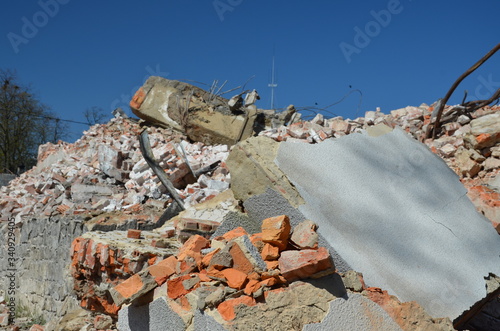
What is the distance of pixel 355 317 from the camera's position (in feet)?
8.52

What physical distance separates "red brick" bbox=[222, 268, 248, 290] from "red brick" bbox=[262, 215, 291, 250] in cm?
25

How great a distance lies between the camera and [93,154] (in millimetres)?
9719

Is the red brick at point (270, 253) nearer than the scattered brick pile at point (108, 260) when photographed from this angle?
Yes

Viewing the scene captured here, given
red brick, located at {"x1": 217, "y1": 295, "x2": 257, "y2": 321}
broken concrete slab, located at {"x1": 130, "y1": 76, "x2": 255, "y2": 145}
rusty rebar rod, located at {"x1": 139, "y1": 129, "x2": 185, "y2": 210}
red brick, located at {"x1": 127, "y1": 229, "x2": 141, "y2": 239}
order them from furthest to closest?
broken concrete slab, located at {"x1": 130, "y1": 76, "x2": 255, "y2": 145}, rusty rebar rod, located at {"x1": 139, "y1": 129, "x2": 185, "y2": 210}, red brick, located at {"x1": 127, "y1": 229, "x2": 141, "y2": 239}, red brick, located at {"x1": 217, "y1": 295, "x2": 257, "y2": 321}

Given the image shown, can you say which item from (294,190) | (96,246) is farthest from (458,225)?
(96,246)

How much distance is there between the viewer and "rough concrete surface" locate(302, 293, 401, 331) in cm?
251

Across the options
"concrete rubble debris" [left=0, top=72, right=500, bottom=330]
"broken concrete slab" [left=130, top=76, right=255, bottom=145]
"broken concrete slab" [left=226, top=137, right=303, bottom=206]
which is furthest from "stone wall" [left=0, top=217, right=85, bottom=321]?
"broken concrete slab" [left=130, top=76, right=255, bottom=145]

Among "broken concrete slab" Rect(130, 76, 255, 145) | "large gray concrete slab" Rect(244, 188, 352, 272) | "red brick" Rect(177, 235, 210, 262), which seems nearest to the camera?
"red brick" Rect(177, 235, 210, 262)

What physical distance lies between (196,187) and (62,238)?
1.80 meters

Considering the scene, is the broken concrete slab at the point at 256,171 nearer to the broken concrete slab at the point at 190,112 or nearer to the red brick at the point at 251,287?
the red brick at the point at 251,287

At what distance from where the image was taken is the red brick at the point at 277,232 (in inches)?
105

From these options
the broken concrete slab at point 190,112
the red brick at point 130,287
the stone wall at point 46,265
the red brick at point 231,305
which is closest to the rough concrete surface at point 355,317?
the red brick at point 231,305

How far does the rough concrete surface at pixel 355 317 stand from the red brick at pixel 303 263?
0.20 meters

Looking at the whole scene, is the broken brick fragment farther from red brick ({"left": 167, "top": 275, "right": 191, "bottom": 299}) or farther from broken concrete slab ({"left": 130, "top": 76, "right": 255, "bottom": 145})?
broken concrete slab ({"left": 130, "top": 76, "right": 255, "bottom": 145})
